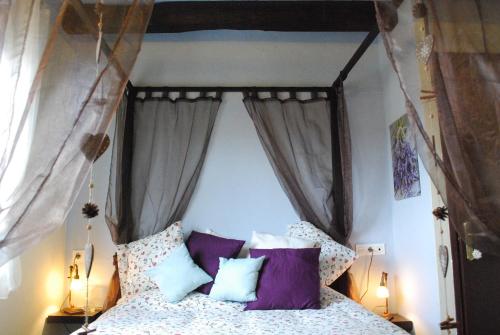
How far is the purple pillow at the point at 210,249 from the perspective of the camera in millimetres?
2910

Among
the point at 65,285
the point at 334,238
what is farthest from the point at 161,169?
the point at 334,238

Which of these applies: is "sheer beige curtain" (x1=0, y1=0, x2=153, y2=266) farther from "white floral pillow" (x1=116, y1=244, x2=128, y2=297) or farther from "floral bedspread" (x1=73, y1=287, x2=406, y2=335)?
"white floral pillow" (x1=116, y1=244, x2=128, y2=297)

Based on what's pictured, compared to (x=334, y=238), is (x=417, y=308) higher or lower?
lower

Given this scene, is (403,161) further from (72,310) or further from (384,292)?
(72,310)

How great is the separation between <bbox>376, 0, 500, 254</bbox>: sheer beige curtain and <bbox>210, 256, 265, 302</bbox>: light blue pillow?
1.63 m

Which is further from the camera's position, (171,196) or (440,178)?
(171,196)

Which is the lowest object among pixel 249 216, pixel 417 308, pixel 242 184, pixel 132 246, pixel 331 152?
pixel 417 308

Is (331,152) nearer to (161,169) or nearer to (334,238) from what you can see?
(334,238)

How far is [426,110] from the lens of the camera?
131 cm

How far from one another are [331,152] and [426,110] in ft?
6.57

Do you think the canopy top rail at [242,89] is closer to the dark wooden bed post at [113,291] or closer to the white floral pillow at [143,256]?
the white floral pillow at [143,256]

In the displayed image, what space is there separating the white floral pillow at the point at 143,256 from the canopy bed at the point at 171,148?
0.7 inches

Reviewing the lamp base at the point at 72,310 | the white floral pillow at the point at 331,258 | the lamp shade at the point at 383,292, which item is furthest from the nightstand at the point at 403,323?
the lamp base at the point at 72,310

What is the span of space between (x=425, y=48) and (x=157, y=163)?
2.40 meters
